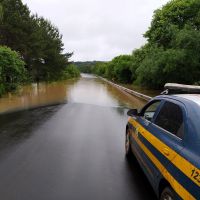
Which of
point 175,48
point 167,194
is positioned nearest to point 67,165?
point 167,194

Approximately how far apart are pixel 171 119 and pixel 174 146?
0.68m

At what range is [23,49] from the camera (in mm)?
40094

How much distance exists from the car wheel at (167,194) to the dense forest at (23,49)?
22.1m

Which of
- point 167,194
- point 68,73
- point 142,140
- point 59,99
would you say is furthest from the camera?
point 68,73

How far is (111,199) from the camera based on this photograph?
16.8 feet

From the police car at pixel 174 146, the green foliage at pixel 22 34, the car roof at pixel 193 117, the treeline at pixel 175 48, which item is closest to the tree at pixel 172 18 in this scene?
the treeline at pixel 175 48

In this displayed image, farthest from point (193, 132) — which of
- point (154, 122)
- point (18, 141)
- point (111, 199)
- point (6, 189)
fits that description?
point (18, 141)

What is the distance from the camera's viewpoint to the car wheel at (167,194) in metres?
3.80

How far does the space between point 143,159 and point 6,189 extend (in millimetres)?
2351

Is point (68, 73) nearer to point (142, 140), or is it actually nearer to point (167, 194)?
point (142, 140)

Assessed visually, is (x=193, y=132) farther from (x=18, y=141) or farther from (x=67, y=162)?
(x=18, y=141)

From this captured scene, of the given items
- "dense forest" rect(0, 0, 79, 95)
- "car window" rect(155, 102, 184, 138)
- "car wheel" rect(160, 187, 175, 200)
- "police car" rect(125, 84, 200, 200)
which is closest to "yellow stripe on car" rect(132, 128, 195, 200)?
"police car" rect(125, 84, 200, 200)

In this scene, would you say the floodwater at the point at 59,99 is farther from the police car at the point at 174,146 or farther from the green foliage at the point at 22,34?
the police car at the point at 174,146

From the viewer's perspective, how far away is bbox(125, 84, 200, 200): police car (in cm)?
347
